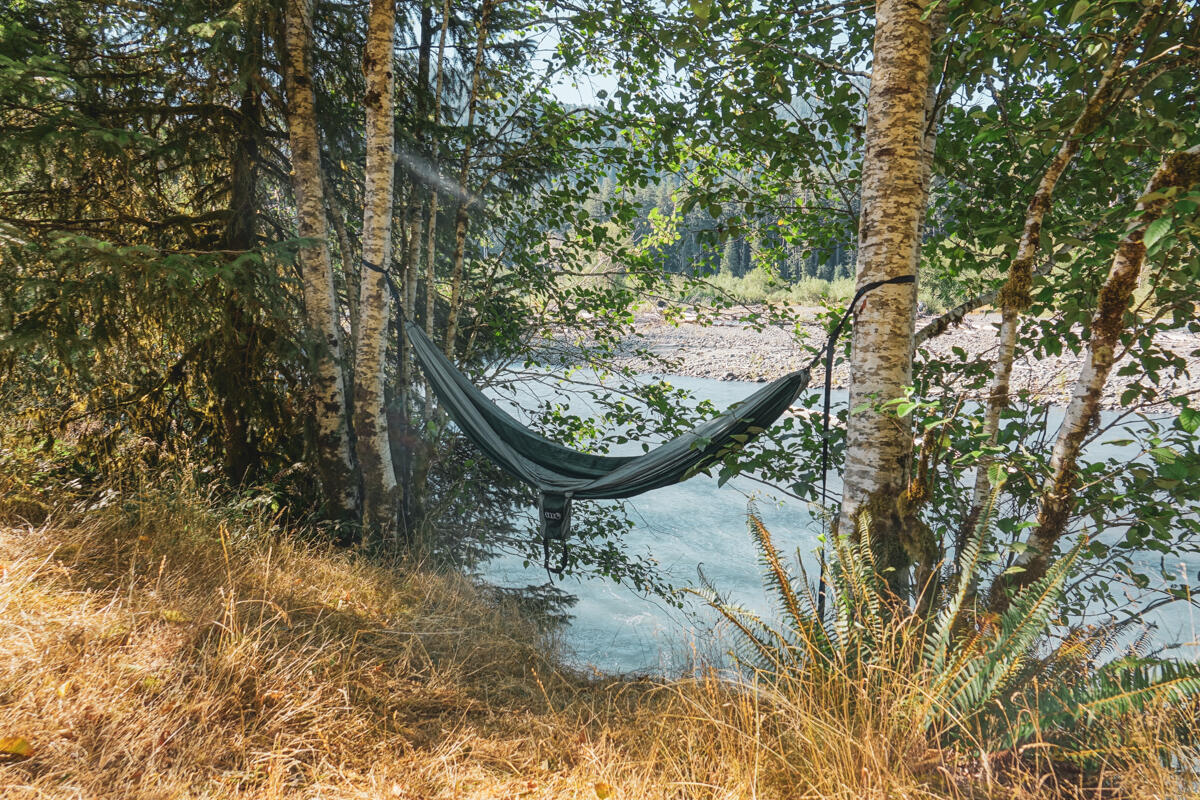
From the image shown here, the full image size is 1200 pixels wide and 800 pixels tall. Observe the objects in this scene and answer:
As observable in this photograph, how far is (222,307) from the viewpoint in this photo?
6.40 ft

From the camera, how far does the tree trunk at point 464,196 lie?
2.62 metres

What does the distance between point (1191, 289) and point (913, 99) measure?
841 mm

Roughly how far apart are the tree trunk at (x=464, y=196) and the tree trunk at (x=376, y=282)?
52 cm

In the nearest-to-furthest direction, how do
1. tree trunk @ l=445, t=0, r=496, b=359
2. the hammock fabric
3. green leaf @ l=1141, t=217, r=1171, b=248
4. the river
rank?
1. green leaf @ l=1141, t=217, r=1171, b=248
2. the hammock fabric
3. tree trunk @ l=445, t=0, r=496, b=359
4. the river

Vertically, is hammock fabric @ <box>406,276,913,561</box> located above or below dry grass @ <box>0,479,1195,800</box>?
above

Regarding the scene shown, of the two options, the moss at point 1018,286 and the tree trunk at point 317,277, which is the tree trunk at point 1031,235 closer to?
the moss at point 1018,286

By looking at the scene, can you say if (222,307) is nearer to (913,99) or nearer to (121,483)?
(121,483)

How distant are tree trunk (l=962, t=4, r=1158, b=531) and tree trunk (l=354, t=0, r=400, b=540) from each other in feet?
6.39

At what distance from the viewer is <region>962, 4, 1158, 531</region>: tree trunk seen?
1.21 meters

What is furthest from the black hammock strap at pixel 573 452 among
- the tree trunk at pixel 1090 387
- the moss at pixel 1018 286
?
the tree trunk at pixel 1090 387

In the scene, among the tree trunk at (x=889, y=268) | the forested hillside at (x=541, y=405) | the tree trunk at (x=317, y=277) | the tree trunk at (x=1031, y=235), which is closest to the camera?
the forested hillside at (x=541, y=405)

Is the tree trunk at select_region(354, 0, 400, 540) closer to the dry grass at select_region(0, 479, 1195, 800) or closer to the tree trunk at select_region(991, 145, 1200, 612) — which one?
the dry grass at select_region(0, 479, 1195, 800)

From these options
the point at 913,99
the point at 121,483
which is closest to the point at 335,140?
the point at 121,483

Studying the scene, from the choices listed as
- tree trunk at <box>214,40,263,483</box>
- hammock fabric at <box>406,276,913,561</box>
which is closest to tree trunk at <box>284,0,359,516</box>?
tree trunk at <box>214,40,263,483</box>
